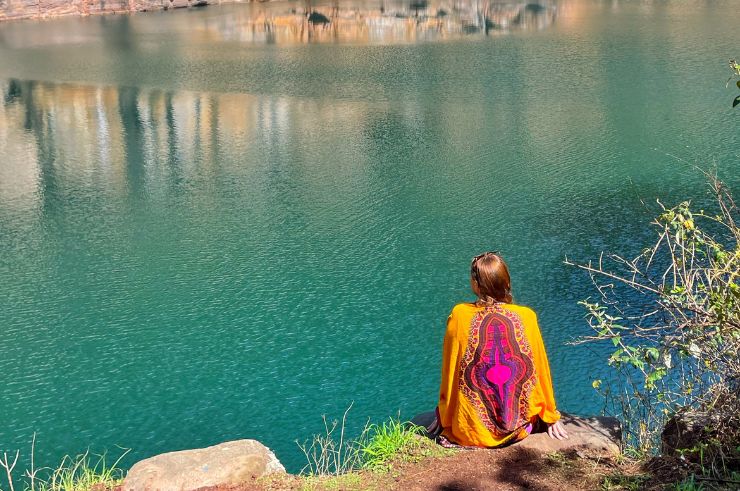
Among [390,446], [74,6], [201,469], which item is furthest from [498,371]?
[74,6]

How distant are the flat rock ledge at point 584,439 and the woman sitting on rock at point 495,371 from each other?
3 cm

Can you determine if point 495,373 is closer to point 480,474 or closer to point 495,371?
point 495,371

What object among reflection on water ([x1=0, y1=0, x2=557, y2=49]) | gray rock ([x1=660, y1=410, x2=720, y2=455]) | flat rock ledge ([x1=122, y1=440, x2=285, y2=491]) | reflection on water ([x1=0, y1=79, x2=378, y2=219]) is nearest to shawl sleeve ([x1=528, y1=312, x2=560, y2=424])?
gray rock ([x1=660, y1=410, x2=720, y2=455])

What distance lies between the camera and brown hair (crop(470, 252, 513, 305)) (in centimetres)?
296

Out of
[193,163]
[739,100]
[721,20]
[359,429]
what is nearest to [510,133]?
[193,163]

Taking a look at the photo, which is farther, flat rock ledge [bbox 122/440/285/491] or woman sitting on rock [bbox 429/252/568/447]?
flat rock ledge [bbox 122/440/285/491]

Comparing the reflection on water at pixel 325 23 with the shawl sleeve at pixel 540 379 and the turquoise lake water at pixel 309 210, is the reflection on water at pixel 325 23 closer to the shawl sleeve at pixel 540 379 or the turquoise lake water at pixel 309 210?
the turquoise lake water at pixel 309 210

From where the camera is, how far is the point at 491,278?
9.79ft

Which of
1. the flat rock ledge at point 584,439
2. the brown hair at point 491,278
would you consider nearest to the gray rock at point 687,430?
the flat rock ledge at point 584,439

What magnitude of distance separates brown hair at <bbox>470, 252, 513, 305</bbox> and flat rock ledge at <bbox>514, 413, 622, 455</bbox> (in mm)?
554

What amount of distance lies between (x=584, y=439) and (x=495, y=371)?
43cm

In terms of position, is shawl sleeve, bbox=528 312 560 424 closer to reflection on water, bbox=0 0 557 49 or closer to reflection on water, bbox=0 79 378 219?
reflection on water, bbox=0 79 378 219

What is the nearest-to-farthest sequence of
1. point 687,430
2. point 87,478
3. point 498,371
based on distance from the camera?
point 687,430 → point 498,371 → point 87,478

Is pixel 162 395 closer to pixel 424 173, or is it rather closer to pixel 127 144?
pixel 424 173
